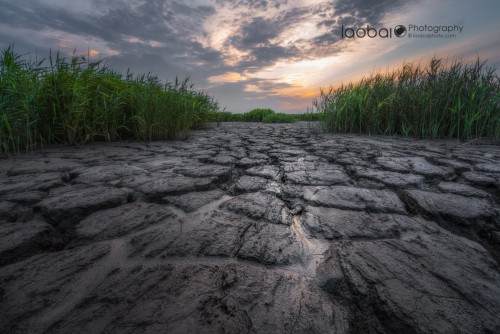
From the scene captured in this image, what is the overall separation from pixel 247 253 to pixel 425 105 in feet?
15.9

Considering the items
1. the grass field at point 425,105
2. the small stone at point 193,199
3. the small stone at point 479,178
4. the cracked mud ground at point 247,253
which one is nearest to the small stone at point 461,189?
the cracked mud ground at point 247,253

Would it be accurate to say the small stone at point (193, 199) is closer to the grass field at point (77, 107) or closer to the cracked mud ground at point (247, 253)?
the cracked mud ground at point (247, 253)

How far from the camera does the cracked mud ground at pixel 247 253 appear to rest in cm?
79

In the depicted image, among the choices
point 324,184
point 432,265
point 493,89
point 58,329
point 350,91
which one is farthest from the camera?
point 350,91

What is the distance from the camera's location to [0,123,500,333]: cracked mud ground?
79cm

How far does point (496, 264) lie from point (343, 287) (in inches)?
28.5

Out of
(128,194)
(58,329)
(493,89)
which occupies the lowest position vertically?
(58,329)

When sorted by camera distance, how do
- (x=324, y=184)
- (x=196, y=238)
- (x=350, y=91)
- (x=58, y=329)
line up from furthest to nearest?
(x=350, y=91), (x=324, y=184), (x=196, y=238), (x=58, y=329)

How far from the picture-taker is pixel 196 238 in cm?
122

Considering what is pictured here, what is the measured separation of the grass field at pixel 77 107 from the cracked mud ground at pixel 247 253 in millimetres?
1233

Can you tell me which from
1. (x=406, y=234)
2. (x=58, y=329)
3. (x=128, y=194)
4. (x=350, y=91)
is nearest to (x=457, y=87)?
(x=350, y=91)

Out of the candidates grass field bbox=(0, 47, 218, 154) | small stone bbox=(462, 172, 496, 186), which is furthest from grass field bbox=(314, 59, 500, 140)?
grass field bbox=(0, 47, 218, 154)

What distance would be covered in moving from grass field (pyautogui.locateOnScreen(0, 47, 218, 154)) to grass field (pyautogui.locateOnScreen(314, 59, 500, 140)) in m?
3.64

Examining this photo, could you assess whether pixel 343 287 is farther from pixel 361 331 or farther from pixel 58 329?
pixel 58 329
